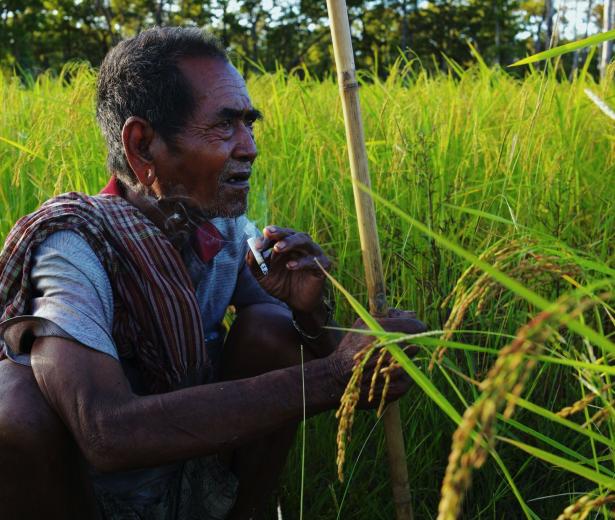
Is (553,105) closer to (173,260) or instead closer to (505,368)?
(173,260)

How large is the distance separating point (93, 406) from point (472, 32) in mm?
30233

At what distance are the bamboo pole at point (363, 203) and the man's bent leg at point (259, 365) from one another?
36cm

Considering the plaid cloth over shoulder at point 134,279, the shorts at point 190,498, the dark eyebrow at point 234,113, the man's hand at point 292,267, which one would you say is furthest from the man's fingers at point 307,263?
the shorts at point 190,498

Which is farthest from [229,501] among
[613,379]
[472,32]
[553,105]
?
[472,32]

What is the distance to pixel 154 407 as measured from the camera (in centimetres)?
154

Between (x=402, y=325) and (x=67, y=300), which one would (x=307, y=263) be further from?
(x=67, y=300)

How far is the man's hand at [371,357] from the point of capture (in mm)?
1610

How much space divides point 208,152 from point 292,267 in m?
0.37

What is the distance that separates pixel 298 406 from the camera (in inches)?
62.7

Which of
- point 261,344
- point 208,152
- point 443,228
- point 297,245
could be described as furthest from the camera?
point 443,228

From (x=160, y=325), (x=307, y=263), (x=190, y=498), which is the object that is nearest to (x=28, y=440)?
(x=160, y=325)

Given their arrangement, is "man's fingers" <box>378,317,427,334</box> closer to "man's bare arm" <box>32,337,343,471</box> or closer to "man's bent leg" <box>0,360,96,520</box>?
"man's bare arm" <box>32,337,343,471</box>

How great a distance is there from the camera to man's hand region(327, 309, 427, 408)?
1610 millimetres

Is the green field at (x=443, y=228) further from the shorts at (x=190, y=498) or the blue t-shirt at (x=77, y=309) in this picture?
the blue t-shirt at (x=77, y=309)
